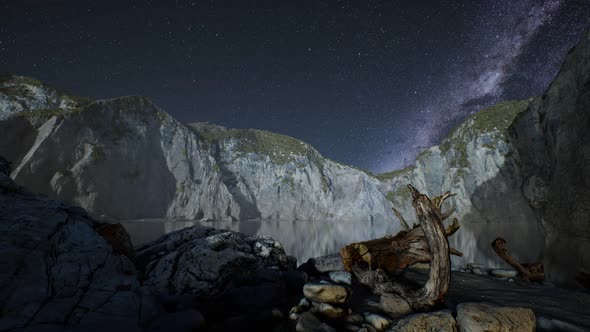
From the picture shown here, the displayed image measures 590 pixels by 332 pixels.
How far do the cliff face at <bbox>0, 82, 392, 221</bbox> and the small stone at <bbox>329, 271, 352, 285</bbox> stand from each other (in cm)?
6170

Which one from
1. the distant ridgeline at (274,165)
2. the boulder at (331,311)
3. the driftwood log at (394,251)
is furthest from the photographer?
the distant ridgeline at (274,165)

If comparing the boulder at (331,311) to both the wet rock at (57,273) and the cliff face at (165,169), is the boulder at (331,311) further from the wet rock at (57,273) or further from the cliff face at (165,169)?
the cliff face at (165,169)

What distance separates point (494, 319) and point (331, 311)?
317 cm

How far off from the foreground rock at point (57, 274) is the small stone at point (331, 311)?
12.9ft

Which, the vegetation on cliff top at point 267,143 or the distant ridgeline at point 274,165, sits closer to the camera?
the distant ridgeline at point 274,165

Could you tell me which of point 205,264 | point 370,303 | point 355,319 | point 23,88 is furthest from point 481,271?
point 23,88

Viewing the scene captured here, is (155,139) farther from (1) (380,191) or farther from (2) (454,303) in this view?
(1) (380,191)

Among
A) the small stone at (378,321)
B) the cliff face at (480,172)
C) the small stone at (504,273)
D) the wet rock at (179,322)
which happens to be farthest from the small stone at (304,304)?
the cliff face at (480,172)

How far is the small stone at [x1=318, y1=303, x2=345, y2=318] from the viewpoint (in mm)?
5695

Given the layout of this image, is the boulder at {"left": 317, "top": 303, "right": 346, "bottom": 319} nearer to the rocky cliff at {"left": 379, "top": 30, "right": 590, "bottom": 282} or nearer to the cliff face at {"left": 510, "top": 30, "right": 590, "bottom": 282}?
the rocky cliff at {"left": 379, "top": 30, "right": 590, "bottom": 282}

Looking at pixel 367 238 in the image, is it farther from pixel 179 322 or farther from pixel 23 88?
pixel 23 88

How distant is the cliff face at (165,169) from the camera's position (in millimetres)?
47312

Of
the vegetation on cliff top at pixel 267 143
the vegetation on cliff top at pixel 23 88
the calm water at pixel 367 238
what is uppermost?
the vegetation on cliff top at pixel 267 143

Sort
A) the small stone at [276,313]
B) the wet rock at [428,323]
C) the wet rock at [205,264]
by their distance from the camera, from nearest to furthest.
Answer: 1. the wet rock at [428,323]
2. the small stone at [276,313]
3. the wet rock at [205,264]
